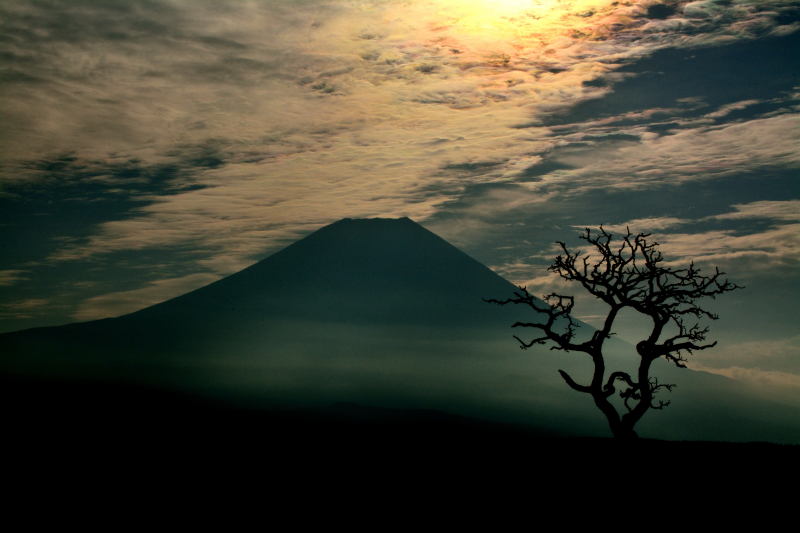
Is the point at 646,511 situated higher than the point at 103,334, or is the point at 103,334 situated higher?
the point at 103,334

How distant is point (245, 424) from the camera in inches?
1332

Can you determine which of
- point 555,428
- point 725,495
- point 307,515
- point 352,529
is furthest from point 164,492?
point 555,428

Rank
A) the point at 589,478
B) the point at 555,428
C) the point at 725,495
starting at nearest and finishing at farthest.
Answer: the point at 725,495, the point at 589,478, the point at 555,428

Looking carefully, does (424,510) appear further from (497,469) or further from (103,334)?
(103,334)

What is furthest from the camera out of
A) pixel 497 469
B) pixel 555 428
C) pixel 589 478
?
pixel 555 428

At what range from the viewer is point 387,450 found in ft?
86.3

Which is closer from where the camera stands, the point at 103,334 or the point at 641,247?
the point at 641,247

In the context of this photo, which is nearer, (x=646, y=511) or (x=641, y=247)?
(x=646, y=511)

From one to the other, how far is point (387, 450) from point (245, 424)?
10.5 meters

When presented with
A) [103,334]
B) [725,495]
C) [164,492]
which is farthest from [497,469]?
[103,334]

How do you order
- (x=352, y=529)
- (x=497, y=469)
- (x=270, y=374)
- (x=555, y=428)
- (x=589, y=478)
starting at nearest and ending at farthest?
1. (x=352, y=529)
2. (x=589, y=478)
3. (x=497, y=469)
4. (x=555, y=428)
5. (x=270, y=374)

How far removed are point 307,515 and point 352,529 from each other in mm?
1900

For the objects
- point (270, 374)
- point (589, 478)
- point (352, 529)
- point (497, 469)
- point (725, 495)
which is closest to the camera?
point (352, 529)

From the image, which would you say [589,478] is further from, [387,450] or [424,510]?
[387,450]
